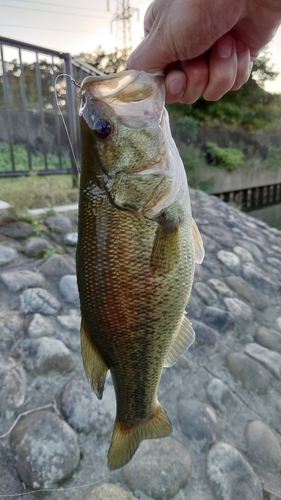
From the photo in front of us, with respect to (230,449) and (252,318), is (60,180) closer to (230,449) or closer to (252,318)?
(252,318)

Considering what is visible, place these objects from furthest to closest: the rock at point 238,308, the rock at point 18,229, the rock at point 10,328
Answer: the rock at point 238,308 → the rock at point 18,229 → the rock at point 10,328

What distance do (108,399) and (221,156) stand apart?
15.2m

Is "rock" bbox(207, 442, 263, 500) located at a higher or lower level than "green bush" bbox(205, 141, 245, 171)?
lower

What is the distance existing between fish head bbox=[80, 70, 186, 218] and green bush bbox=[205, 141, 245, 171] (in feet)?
50.5

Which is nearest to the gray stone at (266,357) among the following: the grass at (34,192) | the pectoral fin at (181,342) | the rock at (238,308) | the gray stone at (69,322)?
the rock at (238,308)

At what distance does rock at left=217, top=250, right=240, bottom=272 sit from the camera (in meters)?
4.92

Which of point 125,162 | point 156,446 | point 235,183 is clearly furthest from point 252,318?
point 235,183

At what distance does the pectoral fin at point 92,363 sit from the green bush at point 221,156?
51.2ft

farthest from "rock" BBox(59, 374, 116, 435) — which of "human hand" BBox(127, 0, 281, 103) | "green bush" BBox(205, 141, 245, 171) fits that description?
"green bush" BBox(205, 141, 245, 171)

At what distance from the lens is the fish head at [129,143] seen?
4.30 feet

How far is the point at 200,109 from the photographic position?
1705 cm

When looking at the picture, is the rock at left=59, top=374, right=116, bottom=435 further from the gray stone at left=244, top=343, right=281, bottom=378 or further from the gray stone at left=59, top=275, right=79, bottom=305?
the gray stone at left=244, top=343, right=281, bottom=378

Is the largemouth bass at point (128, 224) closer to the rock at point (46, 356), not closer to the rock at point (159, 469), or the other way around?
the rock at point (159, 469)

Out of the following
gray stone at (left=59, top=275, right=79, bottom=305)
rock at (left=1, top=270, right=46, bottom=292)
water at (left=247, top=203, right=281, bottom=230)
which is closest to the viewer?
rock at (left=1, top=270, right=46, bottom=292)
